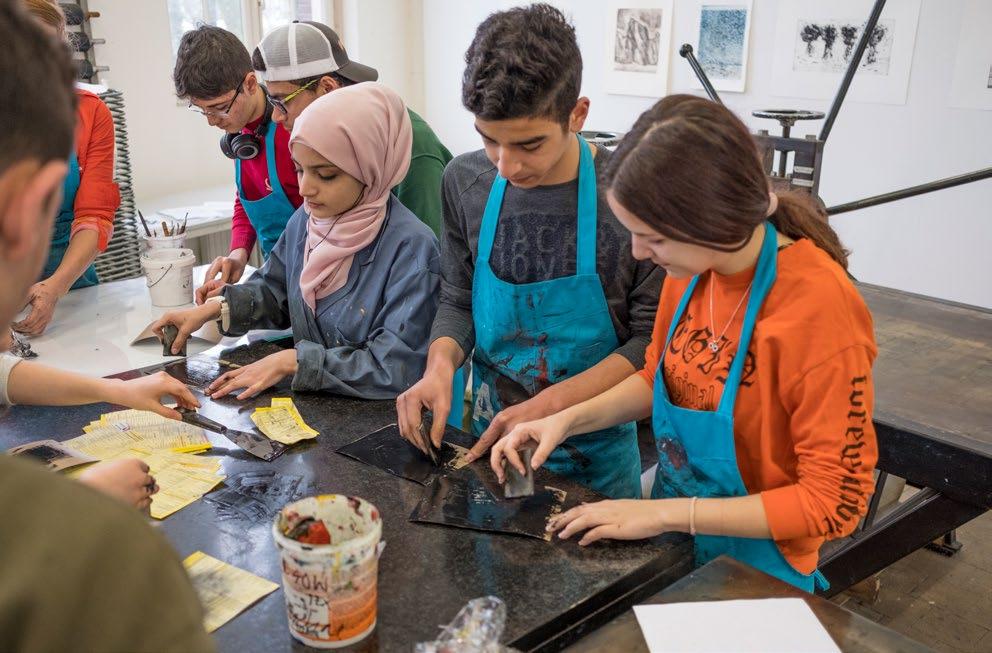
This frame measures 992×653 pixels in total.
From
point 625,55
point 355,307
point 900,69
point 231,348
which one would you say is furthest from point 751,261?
point 625,55

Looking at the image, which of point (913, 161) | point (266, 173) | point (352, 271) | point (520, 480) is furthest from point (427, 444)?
point (913, 161)

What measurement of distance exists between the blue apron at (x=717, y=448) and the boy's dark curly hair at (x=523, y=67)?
42 cm

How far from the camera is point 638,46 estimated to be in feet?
14.0

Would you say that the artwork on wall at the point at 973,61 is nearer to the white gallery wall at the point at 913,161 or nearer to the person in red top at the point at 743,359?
the white gallery wall at the point at 913,161

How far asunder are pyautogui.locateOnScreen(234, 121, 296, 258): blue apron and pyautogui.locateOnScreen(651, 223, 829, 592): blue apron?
55.0 inches

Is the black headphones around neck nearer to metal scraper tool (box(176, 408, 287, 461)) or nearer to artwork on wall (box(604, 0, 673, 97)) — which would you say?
metal scraper tool (box(176, 408, 287, 461))

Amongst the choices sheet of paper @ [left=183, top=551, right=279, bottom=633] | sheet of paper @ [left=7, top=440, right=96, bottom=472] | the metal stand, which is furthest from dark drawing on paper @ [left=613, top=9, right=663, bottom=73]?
sheet of paper @ [left=183, top=551, right=279, bottom=633]

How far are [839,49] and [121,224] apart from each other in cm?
298

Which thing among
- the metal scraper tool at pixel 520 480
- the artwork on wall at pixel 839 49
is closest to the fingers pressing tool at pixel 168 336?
the metal scraper tool at pixel 520 480

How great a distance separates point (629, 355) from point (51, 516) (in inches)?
47.2

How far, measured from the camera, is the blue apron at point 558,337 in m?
1.59

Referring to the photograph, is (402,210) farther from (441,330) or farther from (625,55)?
(625,55)

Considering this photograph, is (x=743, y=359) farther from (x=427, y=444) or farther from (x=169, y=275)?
(x=169, y=275)

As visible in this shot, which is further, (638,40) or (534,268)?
(638,40)
